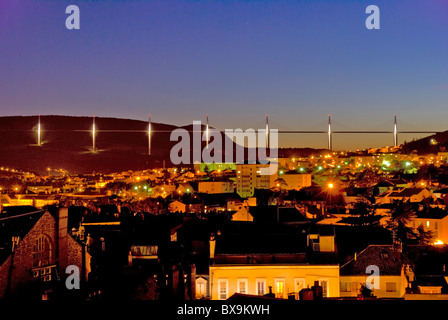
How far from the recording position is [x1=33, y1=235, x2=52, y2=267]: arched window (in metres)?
11.1

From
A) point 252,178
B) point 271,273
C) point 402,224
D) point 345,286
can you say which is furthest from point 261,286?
point 252,178

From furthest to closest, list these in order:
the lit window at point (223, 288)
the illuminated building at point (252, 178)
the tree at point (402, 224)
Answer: the illuminated building at point (252, 178)
the tree at point (402, 224)
the lit window at point (223, 288)

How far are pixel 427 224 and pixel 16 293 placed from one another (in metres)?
21.5

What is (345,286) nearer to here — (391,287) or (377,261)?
(391,287)

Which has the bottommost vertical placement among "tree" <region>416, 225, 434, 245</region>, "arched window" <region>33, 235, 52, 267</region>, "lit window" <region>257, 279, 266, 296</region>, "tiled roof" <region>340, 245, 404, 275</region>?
"tree" <region>416, 225, 434, 245</region>

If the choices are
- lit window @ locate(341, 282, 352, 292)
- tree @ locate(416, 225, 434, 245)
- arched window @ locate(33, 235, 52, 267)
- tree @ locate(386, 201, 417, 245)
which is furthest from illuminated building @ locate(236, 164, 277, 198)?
arched window @ locate(33, 235, 52, 267)

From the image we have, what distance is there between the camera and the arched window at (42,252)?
11117mm

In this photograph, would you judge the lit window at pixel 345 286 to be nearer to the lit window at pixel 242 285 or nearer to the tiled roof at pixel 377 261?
the tiled roof at pixel 377 261

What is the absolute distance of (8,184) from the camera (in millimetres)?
95625

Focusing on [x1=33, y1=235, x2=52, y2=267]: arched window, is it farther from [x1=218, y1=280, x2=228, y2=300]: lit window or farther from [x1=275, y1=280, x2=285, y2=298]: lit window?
[x1=275, y1=280, x2=285, y2=298]: lit window

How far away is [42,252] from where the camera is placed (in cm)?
1138

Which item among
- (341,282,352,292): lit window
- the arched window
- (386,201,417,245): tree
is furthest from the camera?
(386,201,417,245): tree

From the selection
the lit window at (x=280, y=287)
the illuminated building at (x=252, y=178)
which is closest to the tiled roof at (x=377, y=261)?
the lit window at (x=280, y=287)
